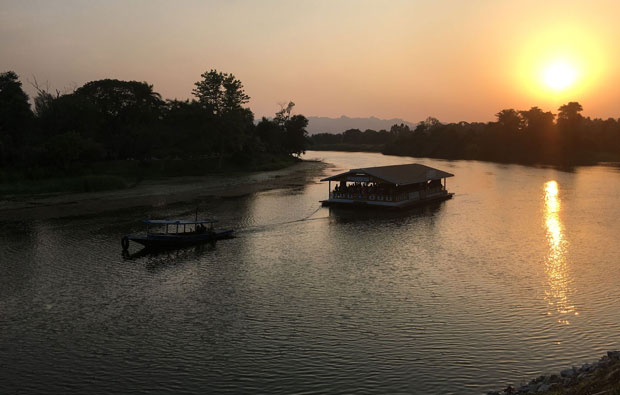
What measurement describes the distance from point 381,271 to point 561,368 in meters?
14.5

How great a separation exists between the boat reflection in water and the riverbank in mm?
6280

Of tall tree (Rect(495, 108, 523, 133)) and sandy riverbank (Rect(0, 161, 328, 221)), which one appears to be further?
tall tree (Rect(495, 108, 523, 133))

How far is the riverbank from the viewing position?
1396cm

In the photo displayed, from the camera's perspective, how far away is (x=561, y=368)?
1817 centimetres

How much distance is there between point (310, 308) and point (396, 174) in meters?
37.6

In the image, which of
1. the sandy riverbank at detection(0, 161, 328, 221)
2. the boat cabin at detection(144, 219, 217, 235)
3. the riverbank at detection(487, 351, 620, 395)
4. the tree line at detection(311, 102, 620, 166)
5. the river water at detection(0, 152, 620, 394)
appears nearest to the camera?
the riverbank at detection(487, 351, 620, 395)

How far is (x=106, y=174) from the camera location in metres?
81.6

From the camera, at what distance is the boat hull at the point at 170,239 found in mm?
37656

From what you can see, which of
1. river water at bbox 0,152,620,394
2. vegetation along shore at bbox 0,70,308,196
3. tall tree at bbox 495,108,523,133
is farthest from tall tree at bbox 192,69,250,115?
tall tree at bbox 495,108,523,133

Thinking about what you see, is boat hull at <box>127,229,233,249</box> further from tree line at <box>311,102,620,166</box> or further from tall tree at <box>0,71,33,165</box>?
tree line at <box>311,102,620,166</box>

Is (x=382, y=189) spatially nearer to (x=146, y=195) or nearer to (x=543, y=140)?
(x=146, y=195)

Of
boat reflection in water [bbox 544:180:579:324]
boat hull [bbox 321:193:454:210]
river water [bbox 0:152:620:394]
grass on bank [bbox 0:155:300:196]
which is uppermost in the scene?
grass on bank [bbox 0:155:300:196]

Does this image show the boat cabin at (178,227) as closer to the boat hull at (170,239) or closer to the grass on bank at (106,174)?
the boat hull at (170,239)

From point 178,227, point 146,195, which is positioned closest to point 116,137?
point 146,195
